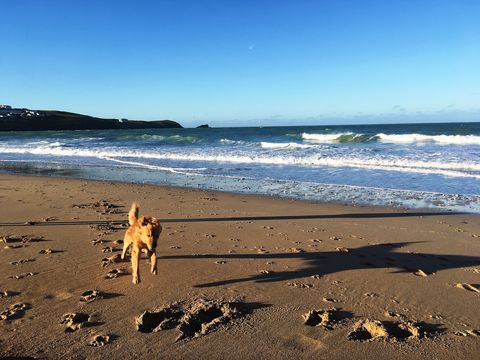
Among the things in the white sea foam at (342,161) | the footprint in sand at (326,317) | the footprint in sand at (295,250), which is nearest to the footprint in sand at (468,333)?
the footprint in sand at (326,317)

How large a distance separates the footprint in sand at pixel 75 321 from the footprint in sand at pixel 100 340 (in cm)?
27

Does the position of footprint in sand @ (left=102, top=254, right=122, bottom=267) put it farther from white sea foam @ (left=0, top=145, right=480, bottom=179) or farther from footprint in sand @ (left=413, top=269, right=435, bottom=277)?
white sea foam @ (left=0, top=145, right=480, bottom=179)

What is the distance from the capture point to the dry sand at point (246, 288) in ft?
10.9

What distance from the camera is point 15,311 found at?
150 inches

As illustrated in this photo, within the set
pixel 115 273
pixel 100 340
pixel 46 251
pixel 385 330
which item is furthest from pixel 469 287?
pixel 46 251

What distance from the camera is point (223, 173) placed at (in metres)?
16.0

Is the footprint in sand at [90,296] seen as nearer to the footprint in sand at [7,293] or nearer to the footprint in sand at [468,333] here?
the footprint in sand at [7,293]

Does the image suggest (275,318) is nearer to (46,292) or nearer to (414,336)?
(414,336)

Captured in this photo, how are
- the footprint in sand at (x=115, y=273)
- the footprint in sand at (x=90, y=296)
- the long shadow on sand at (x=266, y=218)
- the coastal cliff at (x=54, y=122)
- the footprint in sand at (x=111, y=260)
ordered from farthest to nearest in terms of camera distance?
the coastal cliff at (x=54, y=122), the long shadow on sand at (x=266, y=218), the footprint in sand at (x=111, y=260), the footprint in sand at (x=115, y=273), the footprint in sand at (x=90, y=296)

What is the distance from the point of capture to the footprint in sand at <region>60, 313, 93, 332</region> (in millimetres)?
3530

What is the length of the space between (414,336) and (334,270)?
166 centimetres

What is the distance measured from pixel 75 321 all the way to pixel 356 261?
3.52m

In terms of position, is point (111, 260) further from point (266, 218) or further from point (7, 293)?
point (266, 218)

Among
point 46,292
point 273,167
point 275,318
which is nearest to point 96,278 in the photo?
point 46,292
